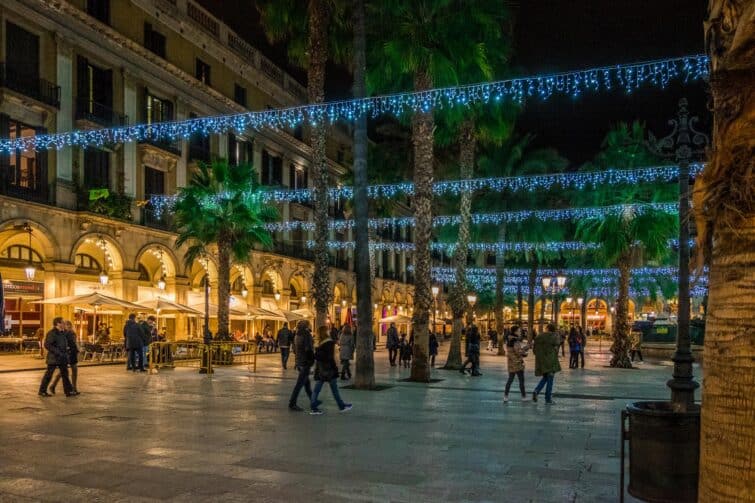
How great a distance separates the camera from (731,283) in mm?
3012

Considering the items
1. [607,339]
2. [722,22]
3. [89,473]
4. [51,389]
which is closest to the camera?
[722,22]

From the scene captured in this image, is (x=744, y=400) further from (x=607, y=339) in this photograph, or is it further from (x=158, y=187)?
(x=607, y=339)

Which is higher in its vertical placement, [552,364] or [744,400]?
[744,400]

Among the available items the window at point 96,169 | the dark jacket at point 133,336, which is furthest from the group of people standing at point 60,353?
the window at point 96,169

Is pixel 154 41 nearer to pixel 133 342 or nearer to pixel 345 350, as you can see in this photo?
pixel 133 342

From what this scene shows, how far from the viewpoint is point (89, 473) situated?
788 centimetres

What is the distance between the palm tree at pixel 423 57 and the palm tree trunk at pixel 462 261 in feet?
16.8

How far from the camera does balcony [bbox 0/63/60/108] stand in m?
26.3

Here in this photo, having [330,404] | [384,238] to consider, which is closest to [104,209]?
[330,404]

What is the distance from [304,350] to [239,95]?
32.4m

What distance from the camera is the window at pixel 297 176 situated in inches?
1992

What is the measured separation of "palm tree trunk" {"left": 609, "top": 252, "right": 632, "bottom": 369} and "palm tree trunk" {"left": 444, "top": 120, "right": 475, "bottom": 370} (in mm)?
6422

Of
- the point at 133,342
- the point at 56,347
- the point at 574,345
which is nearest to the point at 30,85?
the point at 133,342

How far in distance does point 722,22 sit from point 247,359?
28505mm
